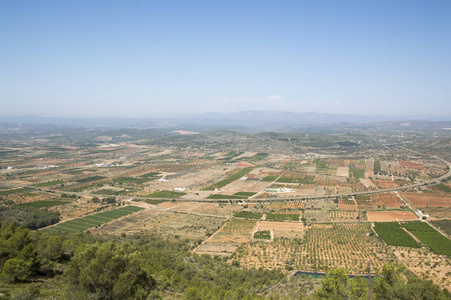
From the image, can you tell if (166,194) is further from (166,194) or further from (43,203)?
(43,203)

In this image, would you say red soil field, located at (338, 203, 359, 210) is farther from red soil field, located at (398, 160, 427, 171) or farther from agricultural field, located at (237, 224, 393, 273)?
red soil field, located at (398, 160, 427, 171)

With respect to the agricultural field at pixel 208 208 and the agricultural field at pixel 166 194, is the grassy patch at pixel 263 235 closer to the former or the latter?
the agricultural field at pixel 208 208

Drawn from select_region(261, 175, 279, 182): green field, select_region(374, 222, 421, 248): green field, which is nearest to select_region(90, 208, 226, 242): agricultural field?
select_region(374, 222, 421, 248): green field

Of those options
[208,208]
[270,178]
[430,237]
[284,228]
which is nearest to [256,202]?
[208,208]

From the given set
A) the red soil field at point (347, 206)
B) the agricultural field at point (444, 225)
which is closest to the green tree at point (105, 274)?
the agricultural field at point (444, 225)

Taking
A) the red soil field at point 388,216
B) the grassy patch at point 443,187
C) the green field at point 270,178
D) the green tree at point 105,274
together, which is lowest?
the green field at point 270,178
